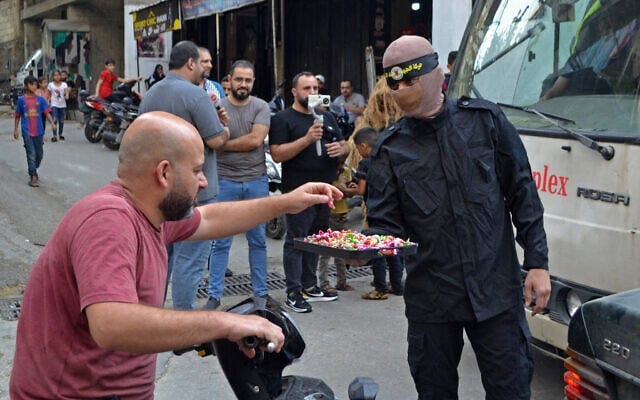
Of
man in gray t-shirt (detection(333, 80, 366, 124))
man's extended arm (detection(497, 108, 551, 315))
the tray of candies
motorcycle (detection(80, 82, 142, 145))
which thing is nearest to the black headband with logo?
man's extended arm (detection(497, 108, 551, 315))

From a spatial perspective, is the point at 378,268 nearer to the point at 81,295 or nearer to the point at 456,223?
the point at 456,223

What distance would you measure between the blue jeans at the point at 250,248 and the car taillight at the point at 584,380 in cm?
363

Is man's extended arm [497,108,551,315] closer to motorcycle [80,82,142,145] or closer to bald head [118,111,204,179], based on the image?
bald head [118,111,204,179]

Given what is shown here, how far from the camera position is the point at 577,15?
4.51 m

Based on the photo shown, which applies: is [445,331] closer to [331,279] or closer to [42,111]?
[331,279]

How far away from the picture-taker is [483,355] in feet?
10.6

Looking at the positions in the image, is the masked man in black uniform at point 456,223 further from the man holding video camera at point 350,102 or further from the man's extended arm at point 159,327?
the man holding video camera at point 350,102

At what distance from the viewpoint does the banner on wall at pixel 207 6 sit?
14630 mm

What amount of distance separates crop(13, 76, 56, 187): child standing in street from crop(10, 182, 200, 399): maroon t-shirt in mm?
10448

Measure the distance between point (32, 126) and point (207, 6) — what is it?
505 cm

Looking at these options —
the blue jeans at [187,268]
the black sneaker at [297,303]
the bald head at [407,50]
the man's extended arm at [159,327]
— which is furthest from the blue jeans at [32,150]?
the man's extended arm at [159,327]

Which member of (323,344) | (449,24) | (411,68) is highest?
(449,24)

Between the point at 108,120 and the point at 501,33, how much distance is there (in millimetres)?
12683

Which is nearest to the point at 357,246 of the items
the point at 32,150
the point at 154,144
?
the point at 154,144
